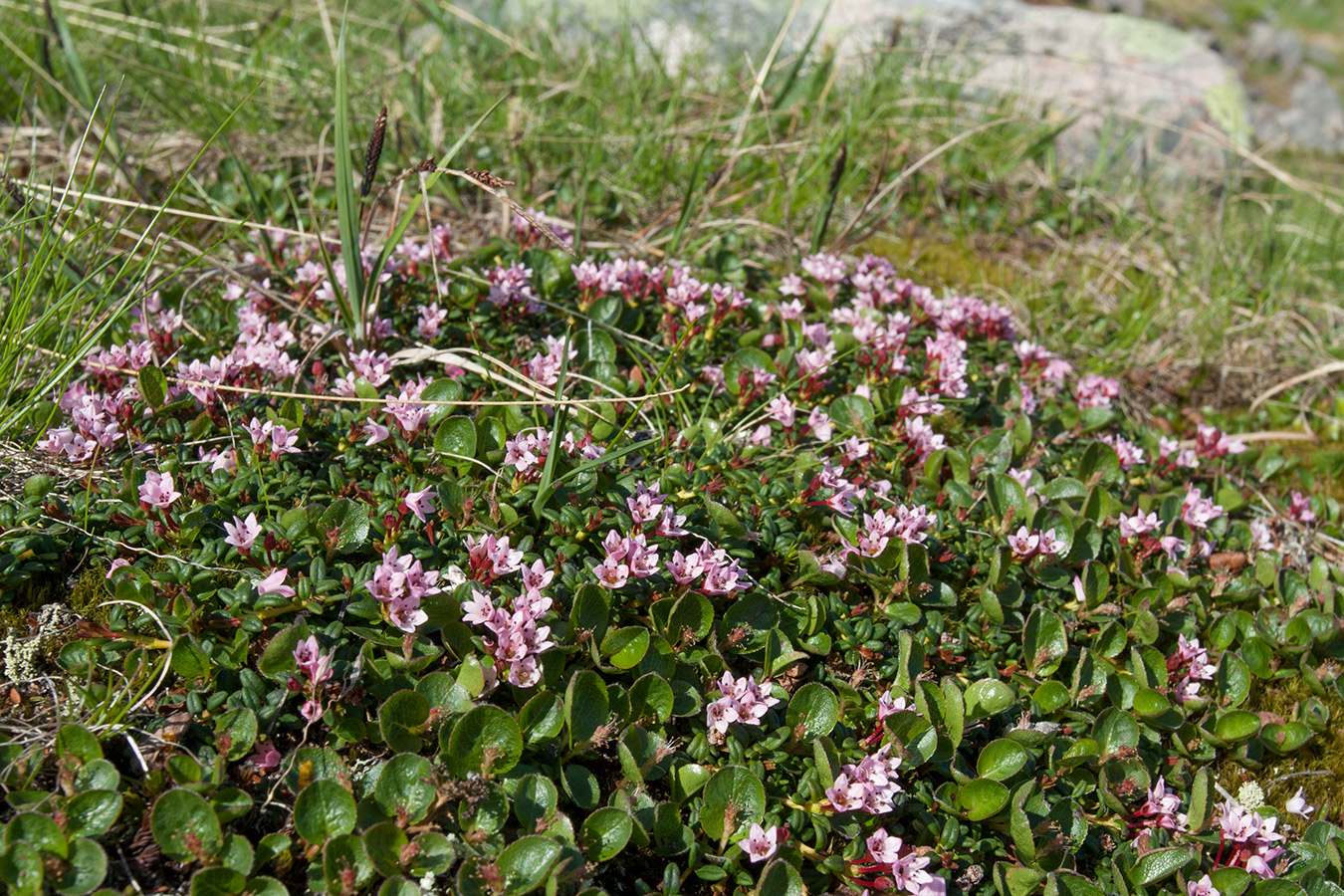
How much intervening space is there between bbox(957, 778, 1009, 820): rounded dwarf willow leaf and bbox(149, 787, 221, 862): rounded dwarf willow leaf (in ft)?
6.67

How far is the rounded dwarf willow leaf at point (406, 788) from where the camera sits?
2408mm

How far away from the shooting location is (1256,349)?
5.39 meters

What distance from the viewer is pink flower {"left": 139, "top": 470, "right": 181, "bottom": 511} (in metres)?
2.77

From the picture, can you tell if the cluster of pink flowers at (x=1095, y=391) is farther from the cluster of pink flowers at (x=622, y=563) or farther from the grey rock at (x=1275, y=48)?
the grey rock at (x=1275, y=48)

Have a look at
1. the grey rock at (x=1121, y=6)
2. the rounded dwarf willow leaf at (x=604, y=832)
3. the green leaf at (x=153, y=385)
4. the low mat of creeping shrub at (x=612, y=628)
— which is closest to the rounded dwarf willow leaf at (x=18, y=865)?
the low mat of creeping shrub at (x=612, y=628)

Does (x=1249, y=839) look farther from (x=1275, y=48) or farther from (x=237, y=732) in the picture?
(x=1275, y=48)

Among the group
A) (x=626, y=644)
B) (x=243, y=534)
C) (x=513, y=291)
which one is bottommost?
(x=626, y=644)

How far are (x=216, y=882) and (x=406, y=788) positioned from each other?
0.47 metres

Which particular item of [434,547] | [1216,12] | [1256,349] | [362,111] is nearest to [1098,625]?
[434,547]

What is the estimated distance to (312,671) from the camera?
8.20 ft

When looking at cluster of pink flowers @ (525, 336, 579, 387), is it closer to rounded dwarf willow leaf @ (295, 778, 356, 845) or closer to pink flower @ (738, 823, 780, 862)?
rounded dwarf willow leaf @ (295, 778, 356, 845)

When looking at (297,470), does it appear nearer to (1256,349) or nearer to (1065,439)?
(1065,439)

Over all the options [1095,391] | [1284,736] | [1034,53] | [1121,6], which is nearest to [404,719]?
[1284,736]

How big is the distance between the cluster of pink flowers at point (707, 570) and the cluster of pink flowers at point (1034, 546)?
45.6 inches
